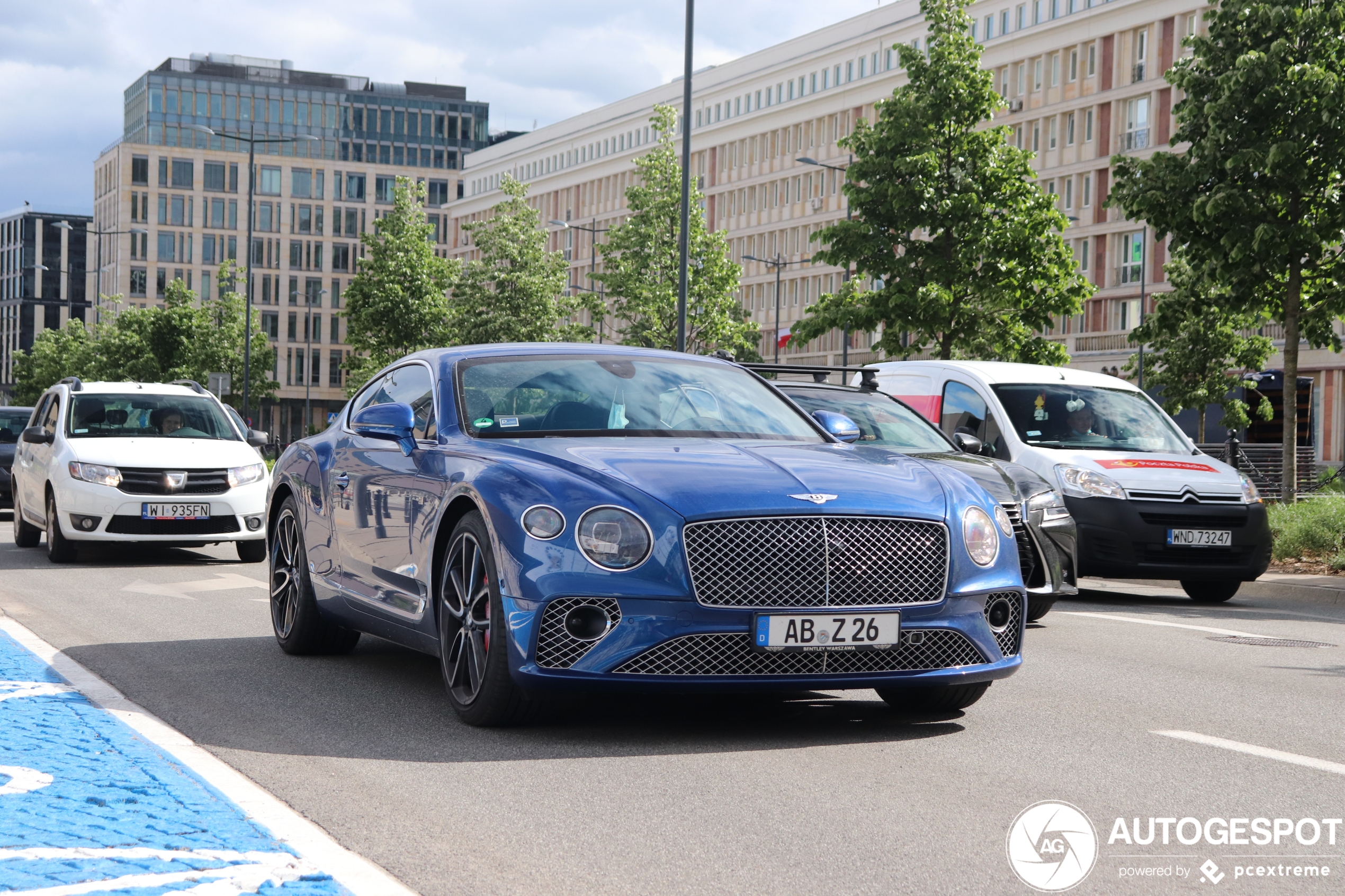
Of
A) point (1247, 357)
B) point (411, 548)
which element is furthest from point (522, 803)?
point (1247, 357)

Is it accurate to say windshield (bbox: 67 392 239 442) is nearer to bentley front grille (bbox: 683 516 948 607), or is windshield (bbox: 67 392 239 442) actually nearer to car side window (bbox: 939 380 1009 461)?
car side window (bbox: 939 380 1009 461)

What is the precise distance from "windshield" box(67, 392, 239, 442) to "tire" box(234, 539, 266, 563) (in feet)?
3.47

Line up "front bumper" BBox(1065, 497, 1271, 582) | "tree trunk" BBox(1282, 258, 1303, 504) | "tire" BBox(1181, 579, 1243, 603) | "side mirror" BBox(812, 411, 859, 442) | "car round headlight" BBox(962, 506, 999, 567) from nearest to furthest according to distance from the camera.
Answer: "car round headlight" BBox(962, 506, 999, 567)
"side mirror" BBox(812, 411, 859, 442)
"front bumper" BBox(1065, 497, 1271, 582)
"tire" BBox(1181, 579, 1243, 603)
"tree trunk" BBox(1282, 258, 1303, 504)

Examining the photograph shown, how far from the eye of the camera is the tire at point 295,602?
8953 millimetres

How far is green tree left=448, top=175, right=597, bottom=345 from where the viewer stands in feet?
197

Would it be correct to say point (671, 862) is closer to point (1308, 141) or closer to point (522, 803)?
point (522, 803)

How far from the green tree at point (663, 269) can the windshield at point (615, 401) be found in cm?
4543

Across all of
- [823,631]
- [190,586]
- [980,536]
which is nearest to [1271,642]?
[980,536]

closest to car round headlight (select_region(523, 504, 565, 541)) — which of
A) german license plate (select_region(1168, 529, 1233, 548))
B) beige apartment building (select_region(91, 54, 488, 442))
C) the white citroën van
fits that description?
the white citroën van

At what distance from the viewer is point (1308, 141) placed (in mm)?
21203

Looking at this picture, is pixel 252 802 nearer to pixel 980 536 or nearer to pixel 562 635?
pixel 562 635

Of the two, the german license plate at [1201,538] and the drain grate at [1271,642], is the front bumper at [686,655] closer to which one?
the drain grate at [1271,642]

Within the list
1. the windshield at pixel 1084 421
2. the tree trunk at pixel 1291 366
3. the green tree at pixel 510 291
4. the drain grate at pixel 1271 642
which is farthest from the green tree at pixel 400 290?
the drain grate at pixel 1271 642

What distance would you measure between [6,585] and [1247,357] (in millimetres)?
43830
